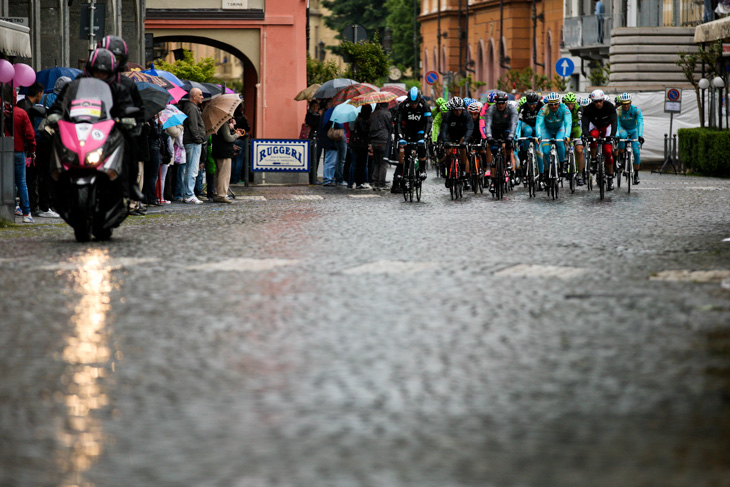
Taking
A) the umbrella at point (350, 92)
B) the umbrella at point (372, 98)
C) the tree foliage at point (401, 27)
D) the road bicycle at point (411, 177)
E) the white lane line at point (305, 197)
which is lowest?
the white lane line at point (305, 197)

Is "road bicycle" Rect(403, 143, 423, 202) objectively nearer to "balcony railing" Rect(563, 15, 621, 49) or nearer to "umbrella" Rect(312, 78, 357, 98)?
"umbrella" Rect(312, 78, 357, 98)

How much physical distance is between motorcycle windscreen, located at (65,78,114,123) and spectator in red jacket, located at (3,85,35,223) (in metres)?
3.46

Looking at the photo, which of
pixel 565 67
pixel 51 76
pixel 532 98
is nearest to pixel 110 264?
pixel 51 76

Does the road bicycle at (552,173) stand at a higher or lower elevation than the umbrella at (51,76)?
lower

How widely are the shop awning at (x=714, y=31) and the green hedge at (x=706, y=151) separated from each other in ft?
7.62

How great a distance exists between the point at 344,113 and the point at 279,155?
300 cm

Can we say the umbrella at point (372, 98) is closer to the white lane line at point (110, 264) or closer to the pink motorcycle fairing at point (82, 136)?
the pink motorcycle fairing at point (82, 136)

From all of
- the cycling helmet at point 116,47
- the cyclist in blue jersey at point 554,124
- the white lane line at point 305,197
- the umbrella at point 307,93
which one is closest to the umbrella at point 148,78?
the white lane line at point 305,197

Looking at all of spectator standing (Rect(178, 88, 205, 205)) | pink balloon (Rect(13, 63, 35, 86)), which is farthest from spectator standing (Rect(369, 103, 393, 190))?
pink balloon (Rect(13, 63, 35, 86))

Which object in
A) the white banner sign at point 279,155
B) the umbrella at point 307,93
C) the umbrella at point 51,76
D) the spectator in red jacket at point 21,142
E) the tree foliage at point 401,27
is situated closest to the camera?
the spectator in red jacket at point 21,142

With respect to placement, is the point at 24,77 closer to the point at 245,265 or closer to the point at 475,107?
the point at 245,265

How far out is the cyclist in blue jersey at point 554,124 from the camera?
22828 mm

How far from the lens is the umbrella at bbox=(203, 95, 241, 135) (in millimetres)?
23125

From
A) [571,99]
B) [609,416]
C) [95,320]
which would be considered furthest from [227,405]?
[571,99]
